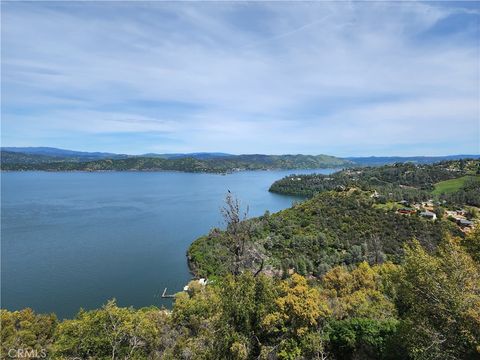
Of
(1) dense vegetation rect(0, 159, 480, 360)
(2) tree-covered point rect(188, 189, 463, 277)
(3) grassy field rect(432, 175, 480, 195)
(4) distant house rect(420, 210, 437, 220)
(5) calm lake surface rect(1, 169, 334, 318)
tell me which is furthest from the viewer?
(3) grassy field rect(432, 175, 480, 195)

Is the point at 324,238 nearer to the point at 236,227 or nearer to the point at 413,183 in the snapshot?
the point at 236,227

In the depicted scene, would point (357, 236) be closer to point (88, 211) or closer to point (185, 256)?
point (185, 256)

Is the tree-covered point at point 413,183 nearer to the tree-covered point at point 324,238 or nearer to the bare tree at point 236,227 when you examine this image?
the tree-covered point at point 324,238

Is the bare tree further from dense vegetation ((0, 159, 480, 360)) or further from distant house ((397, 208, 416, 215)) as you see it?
distant house ((397, 208, 416, 215))

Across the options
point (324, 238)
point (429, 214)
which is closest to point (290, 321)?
point (324, 238)

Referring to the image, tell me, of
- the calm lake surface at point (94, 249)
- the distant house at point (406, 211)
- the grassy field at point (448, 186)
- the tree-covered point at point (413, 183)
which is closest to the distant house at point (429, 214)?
the distant house at point (406, 211)

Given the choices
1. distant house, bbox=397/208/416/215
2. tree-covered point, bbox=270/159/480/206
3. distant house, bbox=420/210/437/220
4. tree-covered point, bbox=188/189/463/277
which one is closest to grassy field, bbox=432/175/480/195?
tree-covered point, bbox=270/159/480/206
